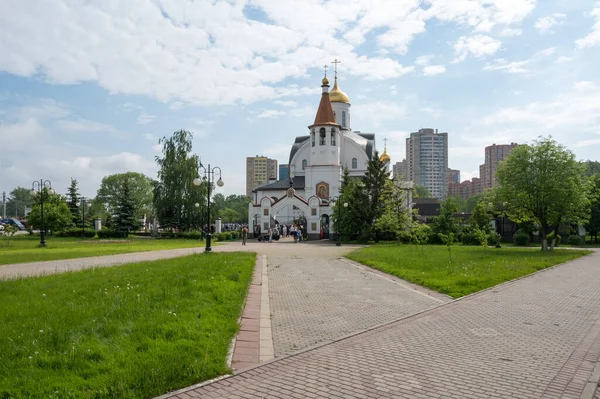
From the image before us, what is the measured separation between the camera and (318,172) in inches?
2114

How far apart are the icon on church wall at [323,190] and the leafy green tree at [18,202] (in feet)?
420

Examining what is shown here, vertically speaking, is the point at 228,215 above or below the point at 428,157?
below

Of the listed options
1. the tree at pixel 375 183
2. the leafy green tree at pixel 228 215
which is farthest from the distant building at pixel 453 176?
the tree at pixel 375 183

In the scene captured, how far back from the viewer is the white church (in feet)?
152

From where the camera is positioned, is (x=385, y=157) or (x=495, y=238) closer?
(x=495, y=238)

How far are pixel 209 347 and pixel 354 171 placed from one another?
52.8 m

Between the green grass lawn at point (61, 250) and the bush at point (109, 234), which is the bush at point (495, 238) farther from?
the bush at point (109, 234)

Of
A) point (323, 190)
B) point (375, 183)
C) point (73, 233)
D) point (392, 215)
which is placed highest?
point (323, 190)

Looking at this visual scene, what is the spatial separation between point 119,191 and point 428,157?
354 ft

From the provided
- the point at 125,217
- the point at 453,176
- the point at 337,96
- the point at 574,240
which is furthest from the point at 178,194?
the point at 453,176

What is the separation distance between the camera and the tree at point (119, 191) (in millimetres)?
79537

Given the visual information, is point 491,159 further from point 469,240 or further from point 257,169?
point 469,240

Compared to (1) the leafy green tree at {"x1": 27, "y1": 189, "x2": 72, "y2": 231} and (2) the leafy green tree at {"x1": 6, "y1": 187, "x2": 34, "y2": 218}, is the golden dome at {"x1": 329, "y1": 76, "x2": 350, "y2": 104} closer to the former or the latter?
(1) the leafy green tree at {"x1": 27, "y1": 189, "x2": 72, "y2": 231}

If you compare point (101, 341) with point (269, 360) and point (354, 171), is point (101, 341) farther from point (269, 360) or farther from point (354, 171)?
point (354, 171)
